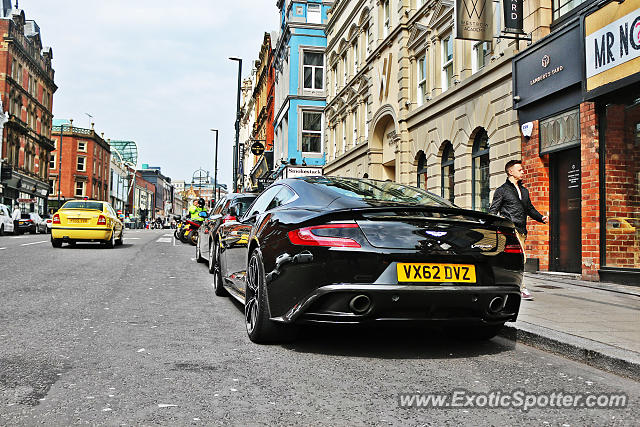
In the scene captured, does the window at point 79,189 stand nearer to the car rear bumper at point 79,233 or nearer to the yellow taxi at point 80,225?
the yellow taxi at point 80,225

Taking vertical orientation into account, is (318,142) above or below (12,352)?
above

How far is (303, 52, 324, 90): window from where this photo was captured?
37.2 m

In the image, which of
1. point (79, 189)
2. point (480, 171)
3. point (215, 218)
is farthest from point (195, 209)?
point (79, 189)

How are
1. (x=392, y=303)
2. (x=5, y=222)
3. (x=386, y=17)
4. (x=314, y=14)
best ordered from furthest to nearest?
(x=314, y=14), (x=5, y=222), (x=386, y=17), (x=392, y=303)

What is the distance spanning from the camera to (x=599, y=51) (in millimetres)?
9328

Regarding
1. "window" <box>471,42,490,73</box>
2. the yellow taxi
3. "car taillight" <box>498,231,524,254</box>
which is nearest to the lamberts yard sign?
"window" <box>471,42,490,73</box>

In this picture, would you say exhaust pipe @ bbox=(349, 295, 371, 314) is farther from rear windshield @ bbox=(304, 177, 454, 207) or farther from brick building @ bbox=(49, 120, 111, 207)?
brick building @ bbox=(49, 120, 111, 207)

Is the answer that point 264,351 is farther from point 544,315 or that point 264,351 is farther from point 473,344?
point 544,315

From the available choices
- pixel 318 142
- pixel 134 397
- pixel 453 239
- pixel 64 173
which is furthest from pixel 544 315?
pixel 64 173

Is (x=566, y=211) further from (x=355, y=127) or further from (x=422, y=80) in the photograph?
(x=355, y=127)

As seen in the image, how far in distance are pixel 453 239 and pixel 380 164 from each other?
18209 mm

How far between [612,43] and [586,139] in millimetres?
1580

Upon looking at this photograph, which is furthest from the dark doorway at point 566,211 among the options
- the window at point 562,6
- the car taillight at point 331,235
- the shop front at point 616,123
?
the car taillight at point 331,235

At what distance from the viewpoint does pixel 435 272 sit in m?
3.84
